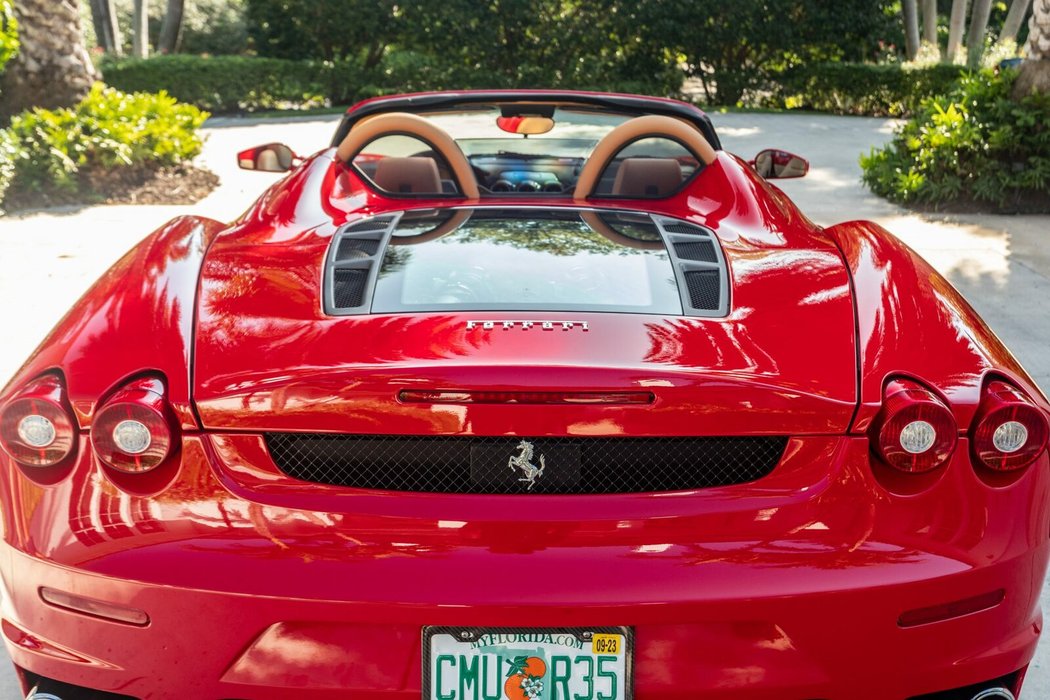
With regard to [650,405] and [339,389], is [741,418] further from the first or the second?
[339,389]

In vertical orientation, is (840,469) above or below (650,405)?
below

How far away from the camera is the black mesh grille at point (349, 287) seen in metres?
2.29

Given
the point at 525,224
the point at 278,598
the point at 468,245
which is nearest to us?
the point at 278,598

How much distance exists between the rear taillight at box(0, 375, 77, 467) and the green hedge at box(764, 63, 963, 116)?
746 inches

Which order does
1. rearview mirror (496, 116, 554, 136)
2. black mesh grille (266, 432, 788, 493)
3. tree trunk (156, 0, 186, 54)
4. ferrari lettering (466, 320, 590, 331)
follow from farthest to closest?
tree trunk (156, 0, 186, 54) → rearview mirror (496, 116, 554, 136) → ferrari lettering (466, 320, 590, 331) → black mesh grille (266, 432, 788, 493)

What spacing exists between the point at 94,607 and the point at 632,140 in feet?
7.30

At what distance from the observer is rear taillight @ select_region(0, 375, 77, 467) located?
2070 millimetres

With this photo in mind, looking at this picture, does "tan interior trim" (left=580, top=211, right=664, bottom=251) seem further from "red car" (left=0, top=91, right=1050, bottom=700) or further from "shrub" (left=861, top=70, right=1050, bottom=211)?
"shrub" (left=861, top=70, right=1050, bottom=211)

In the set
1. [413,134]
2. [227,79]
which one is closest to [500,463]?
[413,134]

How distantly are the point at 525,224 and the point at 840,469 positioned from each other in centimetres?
119

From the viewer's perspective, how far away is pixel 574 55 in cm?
2127

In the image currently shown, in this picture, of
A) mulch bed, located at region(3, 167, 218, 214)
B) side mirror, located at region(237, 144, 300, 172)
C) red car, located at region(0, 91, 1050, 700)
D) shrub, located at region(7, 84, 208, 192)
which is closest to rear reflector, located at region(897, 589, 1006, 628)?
red car, located at region(0, 91, 1050, 700)

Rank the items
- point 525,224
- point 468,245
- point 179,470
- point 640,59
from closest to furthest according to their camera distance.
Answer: point 179,470 → point 468,245 → point 525,224 → point 640,59

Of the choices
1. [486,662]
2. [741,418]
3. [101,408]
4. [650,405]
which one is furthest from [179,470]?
[741,418]
